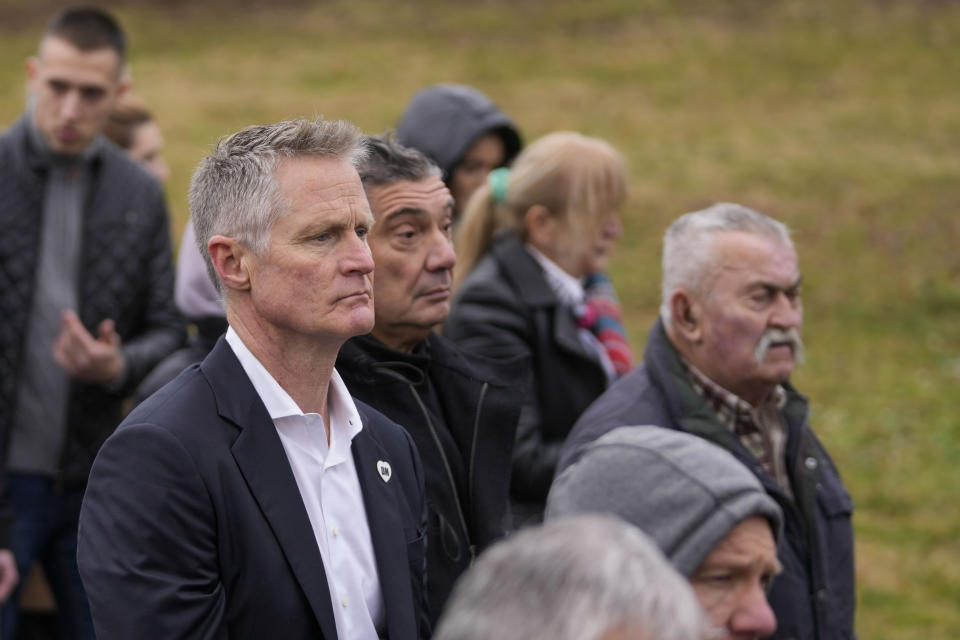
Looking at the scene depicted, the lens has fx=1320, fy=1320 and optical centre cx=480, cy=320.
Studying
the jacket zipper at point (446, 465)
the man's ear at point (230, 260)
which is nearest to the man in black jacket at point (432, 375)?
the jacket zipper at point (446, 465)

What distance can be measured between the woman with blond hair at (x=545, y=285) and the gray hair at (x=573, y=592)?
239cm

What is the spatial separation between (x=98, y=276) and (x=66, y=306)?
0.51 ft

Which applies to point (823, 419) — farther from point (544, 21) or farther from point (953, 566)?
point (544, 21)

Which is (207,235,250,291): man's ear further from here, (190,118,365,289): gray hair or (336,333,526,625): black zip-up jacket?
(336,333,526,625): black zip-up jacket

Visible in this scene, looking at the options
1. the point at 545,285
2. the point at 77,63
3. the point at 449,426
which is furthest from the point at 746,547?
the point at 77,63

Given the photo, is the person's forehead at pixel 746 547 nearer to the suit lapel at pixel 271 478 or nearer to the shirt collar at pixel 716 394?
the suit lapel at pixel 271 478

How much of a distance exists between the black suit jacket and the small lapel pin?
288 mm

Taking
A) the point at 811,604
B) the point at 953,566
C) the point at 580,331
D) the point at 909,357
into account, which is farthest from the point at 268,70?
the point at 811,604

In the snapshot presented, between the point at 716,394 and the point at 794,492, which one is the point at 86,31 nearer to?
the point at 716,394

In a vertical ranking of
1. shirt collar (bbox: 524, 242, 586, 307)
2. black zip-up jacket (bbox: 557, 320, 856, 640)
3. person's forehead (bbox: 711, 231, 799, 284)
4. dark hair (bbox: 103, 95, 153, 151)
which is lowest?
black zip-up jacket (bbox: 557, 320, 856, 640)

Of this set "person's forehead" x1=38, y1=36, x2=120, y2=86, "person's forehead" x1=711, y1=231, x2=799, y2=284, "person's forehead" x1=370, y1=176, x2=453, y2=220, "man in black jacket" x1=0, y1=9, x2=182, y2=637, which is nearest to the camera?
"person's forehead" x1=370, y1=176, x2=453, y2=220

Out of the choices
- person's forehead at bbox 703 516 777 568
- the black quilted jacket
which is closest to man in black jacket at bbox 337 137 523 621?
person's forehead at bbox 703 516 777 568

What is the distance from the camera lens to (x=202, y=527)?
7.91 feet

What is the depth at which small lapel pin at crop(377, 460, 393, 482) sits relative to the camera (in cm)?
279
